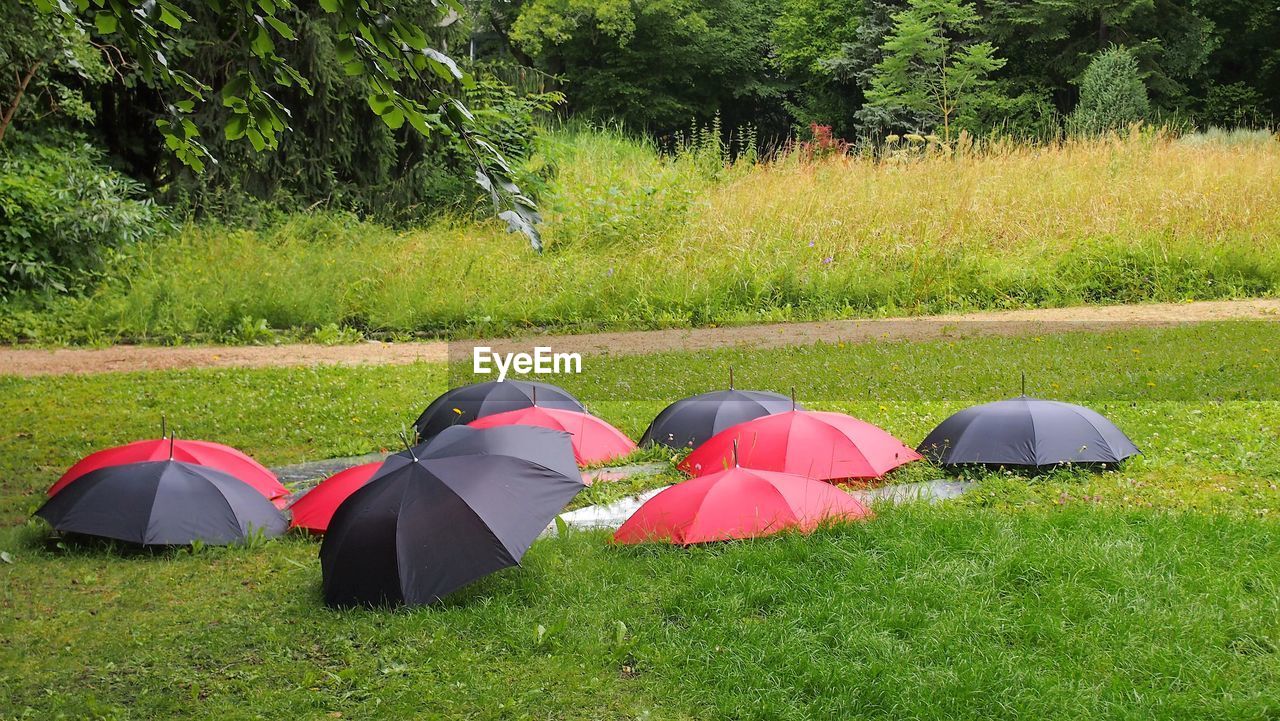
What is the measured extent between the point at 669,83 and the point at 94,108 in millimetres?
24568

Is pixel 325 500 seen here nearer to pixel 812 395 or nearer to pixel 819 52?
pixel 812 395

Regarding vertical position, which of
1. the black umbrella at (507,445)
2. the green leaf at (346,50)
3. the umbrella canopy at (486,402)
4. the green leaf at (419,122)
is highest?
the green leaf at (346,50)

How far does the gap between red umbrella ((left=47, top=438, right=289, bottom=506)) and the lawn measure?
0.41 m

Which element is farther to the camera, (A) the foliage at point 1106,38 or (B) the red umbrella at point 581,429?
(A) the foliage at point 1106,38

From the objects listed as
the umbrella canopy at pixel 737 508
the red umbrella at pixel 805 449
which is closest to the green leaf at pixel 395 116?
the umbrella canopy at pixel 737 508

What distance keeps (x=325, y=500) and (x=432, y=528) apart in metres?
1.36

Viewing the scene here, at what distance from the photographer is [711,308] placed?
12680 mm

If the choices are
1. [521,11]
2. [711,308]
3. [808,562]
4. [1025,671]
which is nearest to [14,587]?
[808,562]

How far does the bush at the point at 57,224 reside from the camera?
41.2 feet

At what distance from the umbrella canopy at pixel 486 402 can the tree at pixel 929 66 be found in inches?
912

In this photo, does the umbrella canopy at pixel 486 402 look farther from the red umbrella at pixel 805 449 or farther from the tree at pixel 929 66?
the tree at pixel 929 66

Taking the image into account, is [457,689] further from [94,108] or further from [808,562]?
[94,108]

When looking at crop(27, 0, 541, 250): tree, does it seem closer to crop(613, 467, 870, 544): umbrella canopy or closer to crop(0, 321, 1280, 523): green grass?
crop(613, 467, 870, 544): umbrella canopy

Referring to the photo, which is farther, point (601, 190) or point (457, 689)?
point (601, 190)
